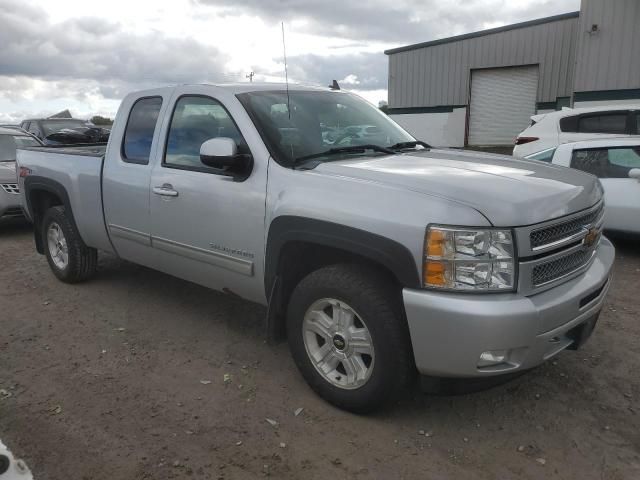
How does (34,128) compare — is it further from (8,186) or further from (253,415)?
(253,415)

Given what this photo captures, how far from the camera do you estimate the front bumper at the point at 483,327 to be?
8.38 ft

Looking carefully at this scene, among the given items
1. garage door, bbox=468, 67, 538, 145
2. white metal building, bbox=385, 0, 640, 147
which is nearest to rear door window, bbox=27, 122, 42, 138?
white metal building, bbox=385, 0, 640, 147

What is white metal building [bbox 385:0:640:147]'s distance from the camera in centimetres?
1423

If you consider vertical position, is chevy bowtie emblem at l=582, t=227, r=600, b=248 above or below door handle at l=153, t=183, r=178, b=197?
below

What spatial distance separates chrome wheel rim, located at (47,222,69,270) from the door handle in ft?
6.35

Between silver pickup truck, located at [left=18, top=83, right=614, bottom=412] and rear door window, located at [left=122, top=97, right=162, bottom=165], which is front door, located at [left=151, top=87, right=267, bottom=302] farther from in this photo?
rear door window, located at [left=122, top=97, right=162, bottom=165]

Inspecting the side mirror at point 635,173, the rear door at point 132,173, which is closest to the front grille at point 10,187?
the rear door at point 132,173

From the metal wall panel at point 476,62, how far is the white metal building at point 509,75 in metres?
0.03

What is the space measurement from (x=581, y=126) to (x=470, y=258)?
6.69 meters

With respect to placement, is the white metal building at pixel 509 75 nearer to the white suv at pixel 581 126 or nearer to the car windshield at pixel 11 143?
the white suv at pixel 581 126

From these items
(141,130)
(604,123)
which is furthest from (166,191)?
(604,123)

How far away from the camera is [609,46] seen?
46.7 feet

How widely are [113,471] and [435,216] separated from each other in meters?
1.96

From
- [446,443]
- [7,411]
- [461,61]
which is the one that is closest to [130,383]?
[7,411]
